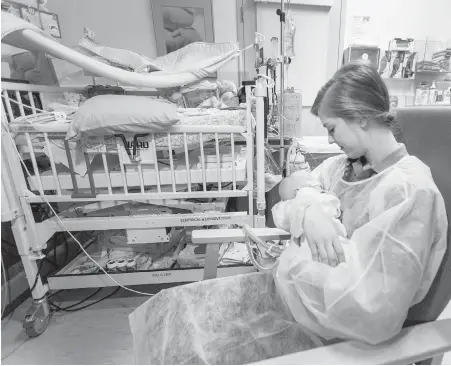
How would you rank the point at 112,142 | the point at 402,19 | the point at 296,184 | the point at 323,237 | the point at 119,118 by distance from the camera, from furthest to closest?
the point at 402,19
the point at 112,142
the point at 119,118
the point at 296,184
the point at 323,237

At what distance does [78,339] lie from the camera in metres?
1.27

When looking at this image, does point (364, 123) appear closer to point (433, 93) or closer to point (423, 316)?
point (423, 316)

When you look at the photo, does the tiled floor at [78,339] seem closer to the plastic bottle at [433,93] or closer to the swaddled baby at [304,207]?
the swaddled baby at [304,207]

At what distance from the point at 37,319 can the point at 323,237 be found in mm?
1506

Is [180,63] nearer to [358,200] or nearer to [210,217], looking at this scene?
[210,217]

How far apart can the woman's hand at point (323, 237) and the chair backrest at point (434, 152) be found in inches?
8.7

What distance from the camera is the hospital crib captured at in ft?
3.76

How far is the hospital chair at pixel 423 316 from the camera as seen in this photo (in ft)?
1.49

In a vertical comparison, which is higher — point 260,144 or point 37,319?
point 260,144

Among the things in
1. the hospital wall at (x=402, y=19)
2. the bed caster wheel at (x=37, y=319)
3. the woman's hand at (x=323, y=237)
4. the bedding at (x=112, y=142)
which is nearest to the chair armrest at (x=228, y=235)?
the woman's hand at (x=323, y=237)

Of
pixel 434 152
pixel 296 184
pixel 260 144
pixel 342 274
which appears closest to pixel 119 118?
pixel 260 144

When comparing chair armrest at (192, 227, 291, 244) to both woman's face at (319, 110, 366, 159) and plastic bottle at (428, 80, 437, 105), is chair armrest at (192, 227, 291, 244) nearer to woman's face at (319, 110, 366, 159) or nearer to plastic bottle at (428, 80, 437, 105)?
woman's face at (319, 110, 366, 159)

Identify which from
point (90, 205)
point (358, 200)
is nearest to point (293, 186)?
point (358, 200)

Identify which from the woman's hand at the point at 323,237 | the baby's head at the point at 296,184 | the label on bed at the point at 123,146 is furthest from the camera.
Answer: the label on bed at the point at 123,146
